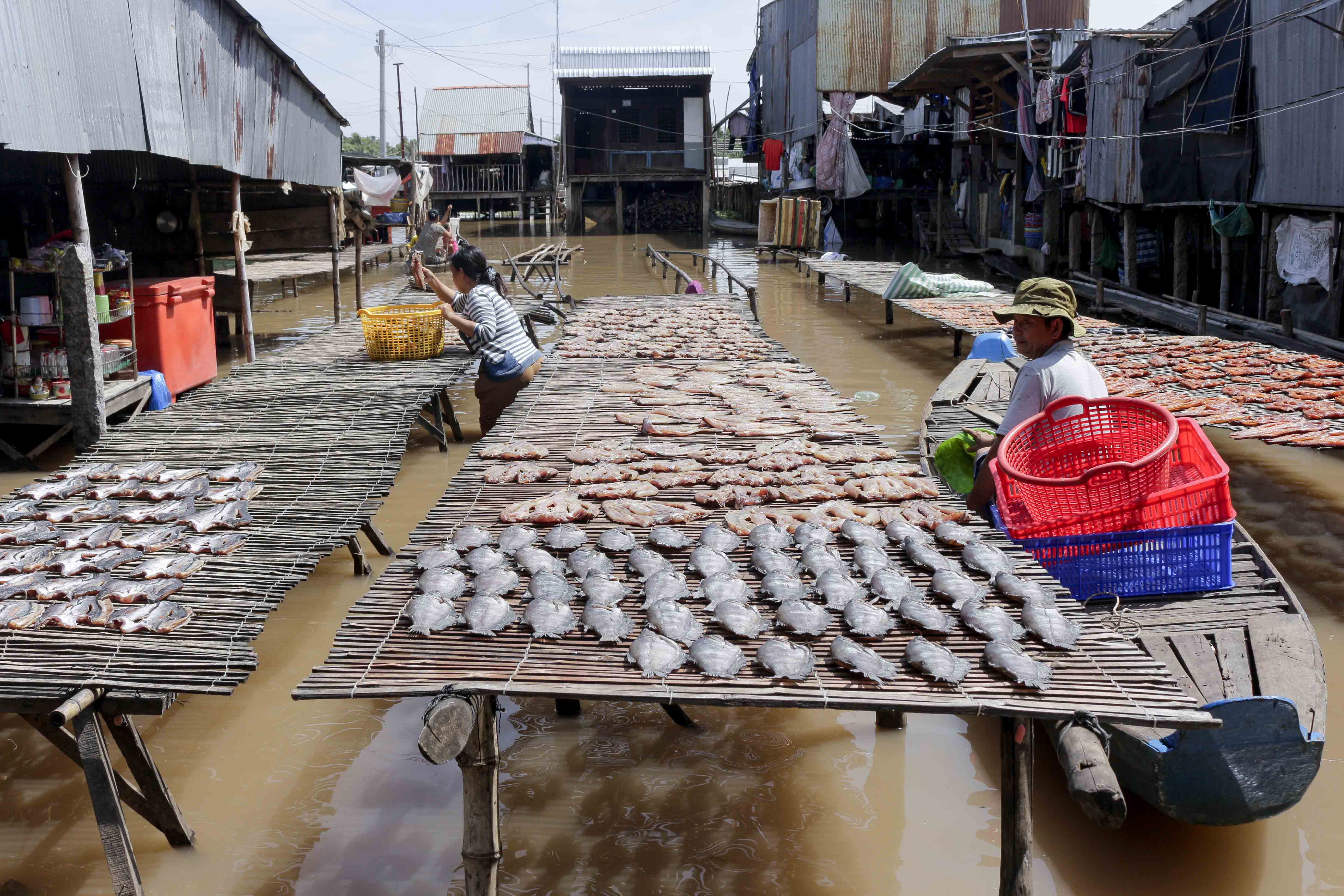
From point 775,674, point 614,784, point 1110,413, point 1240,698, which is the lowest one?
point 614,784

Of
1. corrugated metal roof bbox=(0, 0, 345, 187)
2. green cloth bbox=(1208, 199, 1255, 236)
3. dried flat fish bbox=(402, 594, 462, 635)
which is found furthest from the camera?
green cloth bbox=(1208, 199, 1255, 236)

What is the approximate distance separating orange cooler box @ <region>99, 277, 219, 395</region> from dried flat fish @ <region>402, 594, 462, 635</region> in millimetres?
6928

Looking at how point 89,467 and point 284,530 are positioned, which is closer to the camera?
point 284,530

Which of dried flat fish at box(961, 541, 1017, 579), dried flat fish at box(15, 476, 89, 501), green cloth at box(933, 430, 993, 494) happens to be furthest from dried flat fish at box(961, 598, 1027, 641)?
dried flat fish at box(15, 476, 89, 501)

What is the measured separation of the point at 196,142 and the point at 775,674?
8.08m

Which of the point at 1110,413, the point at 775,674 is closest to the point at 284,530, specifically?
the point at 775,674

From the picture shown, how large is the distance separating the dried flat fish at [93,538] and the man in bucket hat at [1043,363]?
398 centimetres

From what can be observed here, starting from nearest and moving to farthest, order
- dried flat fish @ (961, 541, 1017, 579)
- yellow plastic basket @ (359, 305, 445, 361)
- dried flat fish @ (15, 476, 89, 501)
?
dried flat fish @ (961, 541, 1017, 579)
dried flat fish @ (15, 476, 89, 501)
yellow plastic basket @ (359, 305, 445, 361)

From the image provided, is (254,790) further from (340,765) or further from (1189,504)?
(1189,504)

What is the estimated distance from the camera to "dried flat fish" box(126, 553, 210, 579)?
4.23m

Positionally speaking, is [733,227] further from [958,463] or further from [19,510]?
[19,510]

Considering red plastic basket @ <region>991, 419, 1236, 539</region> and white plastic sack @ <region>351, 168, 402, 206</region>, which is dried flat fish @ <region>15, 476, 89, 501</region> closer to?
red plastic basket @ <region>991, 419, 1236, 539</region>

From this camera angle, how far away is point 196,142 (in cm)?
888

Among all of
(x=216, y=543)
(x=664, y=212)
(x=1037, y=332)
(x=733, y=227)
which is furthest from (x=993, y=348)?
(x=664, y=212)
